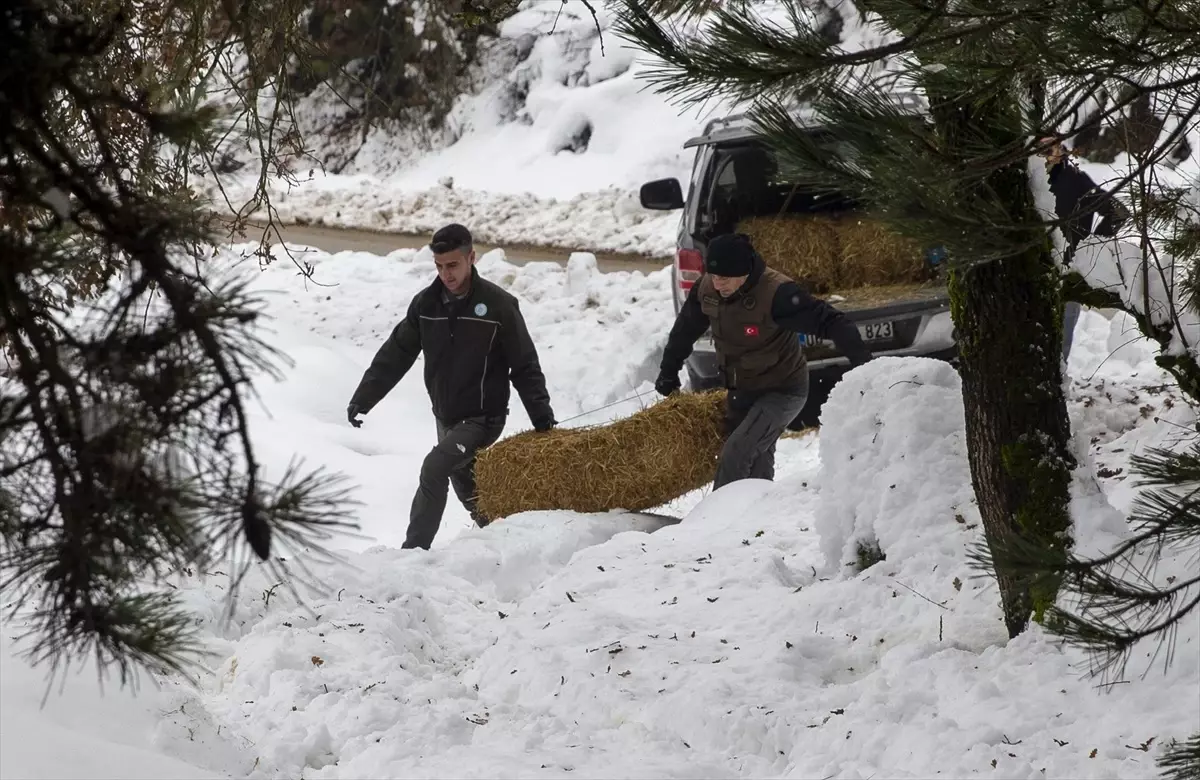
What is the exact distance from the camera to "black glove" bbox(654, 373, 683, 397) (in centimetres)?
677

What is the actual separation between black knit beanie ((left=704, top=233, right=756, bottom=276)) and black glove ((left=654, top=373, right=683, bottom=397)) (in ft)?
2.43

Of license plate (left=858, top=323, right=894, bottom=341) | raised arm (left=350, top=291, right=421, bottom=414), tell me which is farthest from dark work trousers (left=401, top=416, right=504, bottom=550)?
license plate (left=858, top=323, right=894, bottom=341)

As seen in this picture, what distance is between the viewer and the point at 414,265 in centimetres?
1389

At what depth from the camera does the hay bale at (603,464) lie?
6352 millimetres

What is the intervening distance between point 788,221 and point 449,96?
603 inches

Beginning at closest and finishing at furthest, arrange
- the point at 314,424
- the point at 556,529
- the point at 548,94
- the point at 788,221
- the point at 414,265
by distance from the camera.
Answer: the point at 556,529 < the point at 788,221 < the point at 314,424 < the point at 414,265 < the point at 548,94

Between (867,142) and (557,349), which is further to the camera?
(557,349)

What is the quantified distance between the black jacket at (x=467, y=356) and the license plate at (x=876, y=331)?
229cm

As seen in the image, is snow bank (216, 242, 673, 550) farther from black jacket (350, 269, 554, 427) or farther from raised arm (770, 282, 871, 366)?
raised arm (770, 282, 871, 366)

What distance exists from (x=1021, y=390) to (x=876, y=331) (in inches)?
148

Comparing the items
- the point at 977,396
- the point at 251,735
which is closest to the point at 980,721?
the point at 977,396

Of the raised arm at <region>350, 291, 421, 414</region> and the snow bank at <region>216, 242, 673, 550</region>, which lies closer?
the raised arm at <region>350, 291, 421, 414</region>

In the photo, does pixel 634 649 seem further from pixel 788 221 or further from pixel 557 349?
pixel 557 349

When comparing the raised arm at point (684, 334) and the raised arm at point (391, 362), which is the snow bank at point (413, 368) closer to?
the raised arm at point (684, 334)
